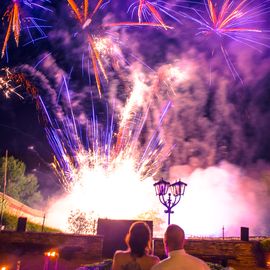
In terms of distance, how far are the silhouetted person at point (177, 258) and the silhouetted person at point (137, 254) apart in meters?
0.42

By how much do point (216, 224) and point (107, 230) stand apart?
2748 centimetres

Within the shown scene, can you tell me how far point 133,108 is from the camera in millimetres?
21078

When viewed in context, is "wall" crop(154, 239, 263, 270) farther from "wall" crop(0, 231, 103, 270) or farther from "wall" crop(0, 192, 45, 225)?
"wall" crop(0, 192, 45, 225)

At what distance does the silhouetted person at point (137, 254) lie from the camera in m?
3.91

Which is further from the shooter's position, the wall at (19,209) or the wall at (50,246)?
the wall at (19,209)

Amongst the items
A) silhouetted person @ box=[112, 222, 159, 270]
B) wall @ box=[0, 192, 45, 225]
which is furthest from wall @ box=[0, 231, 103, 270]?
wall @ box=[0, 192, 45, 225]

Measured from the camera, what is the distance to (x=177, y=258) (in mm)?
3461

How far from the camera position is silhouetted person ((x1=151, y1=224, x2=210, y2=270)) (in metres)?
3.41

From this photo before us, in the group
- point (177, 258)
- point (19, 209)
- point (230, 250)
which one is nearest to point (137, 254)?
point (177, 258)

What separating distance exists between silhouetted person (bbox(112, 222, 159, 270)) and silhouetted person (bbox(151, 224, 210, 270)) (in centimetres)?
42

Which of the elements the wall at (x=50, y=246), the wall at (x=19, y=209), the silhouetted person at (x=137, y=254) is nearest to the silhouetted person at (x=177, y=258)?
the silhouetted person at (x=137, y=254)

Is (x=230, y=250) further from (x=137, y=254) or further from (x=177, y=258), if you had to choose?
(x=177, y=258)

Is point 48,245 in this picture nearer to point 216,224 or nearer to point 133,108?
point 133,108

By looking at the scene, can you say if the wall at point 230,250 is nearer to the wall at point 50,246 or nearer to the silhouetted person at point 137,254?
the wall at point 50,246
